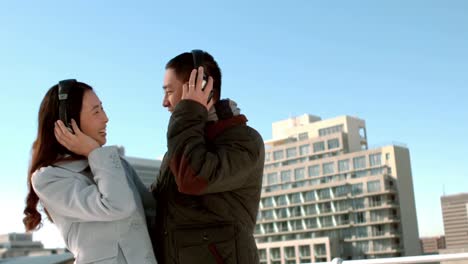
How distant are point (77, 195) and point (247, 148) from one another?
1.55ft

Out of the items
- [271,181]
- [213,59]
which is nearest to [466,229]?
[271,181]

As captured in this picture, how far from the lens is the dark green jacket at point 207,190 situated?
4.76 feet

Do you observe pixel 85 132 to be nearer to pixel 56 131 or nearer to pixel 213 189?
pixel 56 131

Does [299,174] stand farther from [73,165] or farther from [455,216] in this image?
[455,216]

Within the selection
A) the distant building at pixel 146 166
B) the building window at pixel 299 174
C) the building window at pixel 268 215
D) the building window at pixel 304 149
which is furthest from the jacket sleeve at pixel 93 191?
the distant building at pixel 146 166

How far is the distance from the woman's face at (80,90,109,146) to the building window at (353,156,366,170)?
60731mm

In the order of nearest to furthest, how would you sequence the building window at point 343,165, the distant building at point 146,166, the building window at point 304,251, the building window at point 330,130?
the building window at point 304,251 → the building window at point 343,165 → the building window at point 330,130 → the distant building at point 146,166

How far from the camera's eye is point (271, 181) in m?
66.8

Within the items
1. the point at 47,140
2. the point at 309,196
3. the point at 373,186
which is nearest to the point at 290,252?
the point at 309,196

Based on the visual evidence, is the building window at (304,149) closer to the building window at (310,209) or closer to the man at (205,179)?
the building window at (310,209)

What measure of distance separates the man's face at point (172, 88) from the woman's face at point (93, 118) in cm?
21

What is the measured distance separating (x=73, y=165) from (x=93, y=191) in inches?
5.3

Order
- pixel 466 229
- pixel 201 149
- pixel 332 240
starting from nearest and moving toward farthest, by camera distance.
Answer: pixel 201 149
pixel 332 240
pixel 466 229

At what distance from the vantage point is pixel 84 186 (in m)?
1.56
